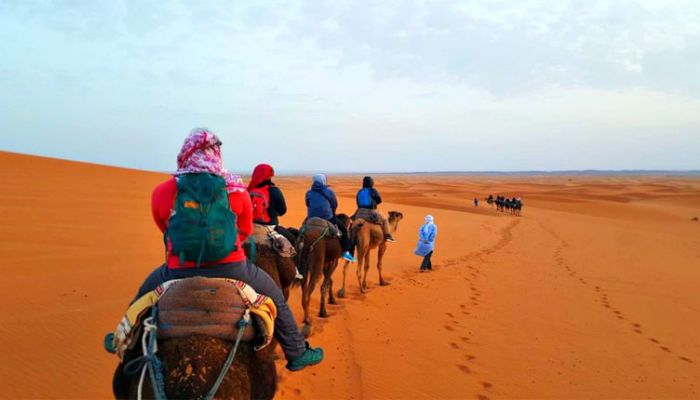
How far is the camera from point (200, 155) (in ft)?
9.72

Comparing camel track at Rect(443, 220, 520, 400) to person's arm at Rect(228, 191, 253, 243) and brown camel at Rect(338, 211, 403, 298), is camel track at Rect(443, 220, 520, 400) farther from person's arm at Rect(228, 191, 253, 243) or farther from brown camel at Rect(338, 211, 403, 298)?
person's arm at Rect(228, 191, 253, 243)

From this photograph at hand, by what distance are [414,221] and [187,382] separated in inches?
959

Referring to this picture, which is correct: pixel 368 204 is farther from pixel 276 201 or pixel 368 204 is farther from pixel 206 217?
pixel 206 217

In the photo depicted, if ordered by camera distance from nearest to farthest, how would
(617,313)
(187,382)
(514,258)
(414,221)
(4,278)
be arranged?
1. (187,382)
2. (4,278)
3. (617,313)
4. (514,258)
5. (414,221)

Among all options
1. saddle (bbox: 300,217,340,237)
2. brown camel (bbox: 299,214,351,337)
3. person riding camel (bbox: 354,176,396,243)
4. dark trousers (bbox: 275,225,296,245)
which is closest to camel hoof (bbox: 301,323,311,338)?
brown camel (bbox: 299,214,351,337)

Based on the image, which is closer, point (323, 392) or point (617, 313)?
point (323, 392)

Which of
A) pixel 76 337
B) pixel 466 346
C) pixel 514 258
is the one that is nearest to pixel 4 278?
pixel 76 337

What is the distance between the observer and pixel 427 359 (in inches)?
244

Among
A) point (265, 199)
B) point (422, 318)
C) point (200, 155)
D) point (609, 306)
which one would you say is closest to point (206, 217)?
point (200, 155)

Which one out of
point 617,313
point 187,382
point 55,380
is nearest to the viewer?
point 187,382

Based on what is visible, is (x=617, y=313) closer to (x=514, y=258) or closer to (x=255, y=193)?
(x=514, y=258)

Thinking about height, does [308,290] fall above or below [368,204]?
below

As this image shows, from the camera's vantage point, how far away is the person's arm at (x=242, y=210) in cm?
317

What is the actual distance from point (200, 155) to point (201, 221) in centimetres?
53
